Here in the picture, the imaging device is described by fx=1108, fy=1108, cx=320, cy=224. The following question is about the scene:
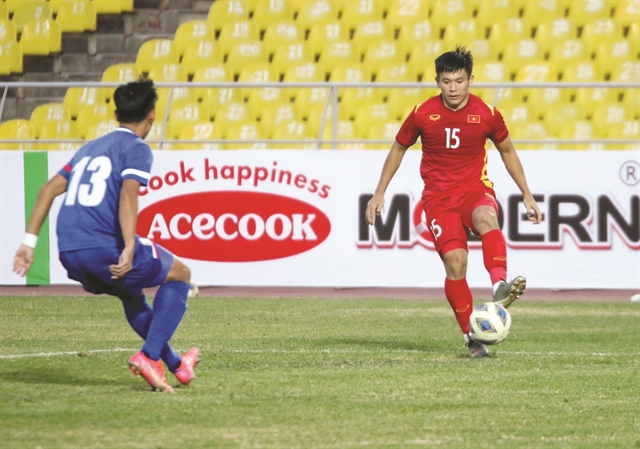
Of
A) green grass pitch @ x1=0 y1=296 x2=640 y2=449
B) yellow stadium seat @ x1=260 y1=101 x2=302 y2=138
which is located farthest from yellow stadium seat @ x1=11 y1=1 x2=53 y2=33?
green grass pitch @ x1=0 y1=296 x2=640 y2=449

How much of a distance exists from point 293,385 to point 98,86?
28.9 ft

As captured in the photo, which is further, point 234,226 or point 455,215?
point 234,226

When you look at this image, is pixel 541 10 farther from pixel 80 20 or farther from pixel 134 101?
pixel 134 101

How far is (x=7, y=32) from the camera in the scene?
18.2 meters

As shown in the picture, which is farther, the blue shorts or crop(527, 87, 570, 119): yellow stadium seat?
crop(527, 87, 570, 119): yellow stadium seat

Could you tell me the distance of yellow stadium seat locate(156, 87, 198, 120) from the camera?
47.8 ft

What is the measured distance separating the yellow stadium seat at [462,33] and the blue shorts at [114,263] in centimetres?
1179

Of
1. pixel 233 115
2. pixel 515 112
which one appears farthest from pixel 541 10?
pixel 233 115

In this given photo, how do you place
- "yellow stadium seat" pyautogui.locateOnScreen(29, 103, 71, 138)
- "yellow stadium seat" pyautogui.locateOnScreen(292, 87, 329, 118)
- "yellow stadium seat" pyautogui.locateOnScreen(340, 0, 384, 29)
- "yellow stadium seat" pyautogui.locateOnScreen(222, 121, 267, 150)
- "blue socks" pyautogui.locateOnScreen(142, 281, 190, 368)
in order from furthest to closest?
"yellow stadium seat" pyautogui.locateOnScreen(340, 0, 384, 29) → "yellow stadium seat" pyautogui.locateOnScreen(29, 103, 71, 138) → "yellow stadium seat" pyautogui.locateOnScreen(292, 87, 329, 118) → "yellow stadium seat" pyautogui.locateOnScreen(222, 121, 267, 150) → "blue socks" pyautogui.locateOnScreen(142, 281, 190, 368)

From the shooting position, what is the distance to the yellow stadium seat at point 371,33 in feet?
56.6

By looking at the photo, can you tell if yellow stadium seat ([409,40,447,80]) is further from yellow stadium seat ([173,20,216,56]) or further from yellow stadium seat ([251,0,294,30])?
yellow stadium seat ([173,20,216,56])

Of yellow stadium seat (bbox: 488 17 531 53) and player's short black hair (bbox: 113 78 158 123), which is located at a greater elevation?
yellow stadium seat (bbox: 488 17 531 53)

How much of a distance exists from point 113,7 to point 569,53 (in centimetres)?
750

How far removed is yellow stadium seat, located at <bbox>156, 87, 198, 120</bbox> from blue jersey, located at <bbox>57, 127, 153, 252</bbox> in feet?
28.3
